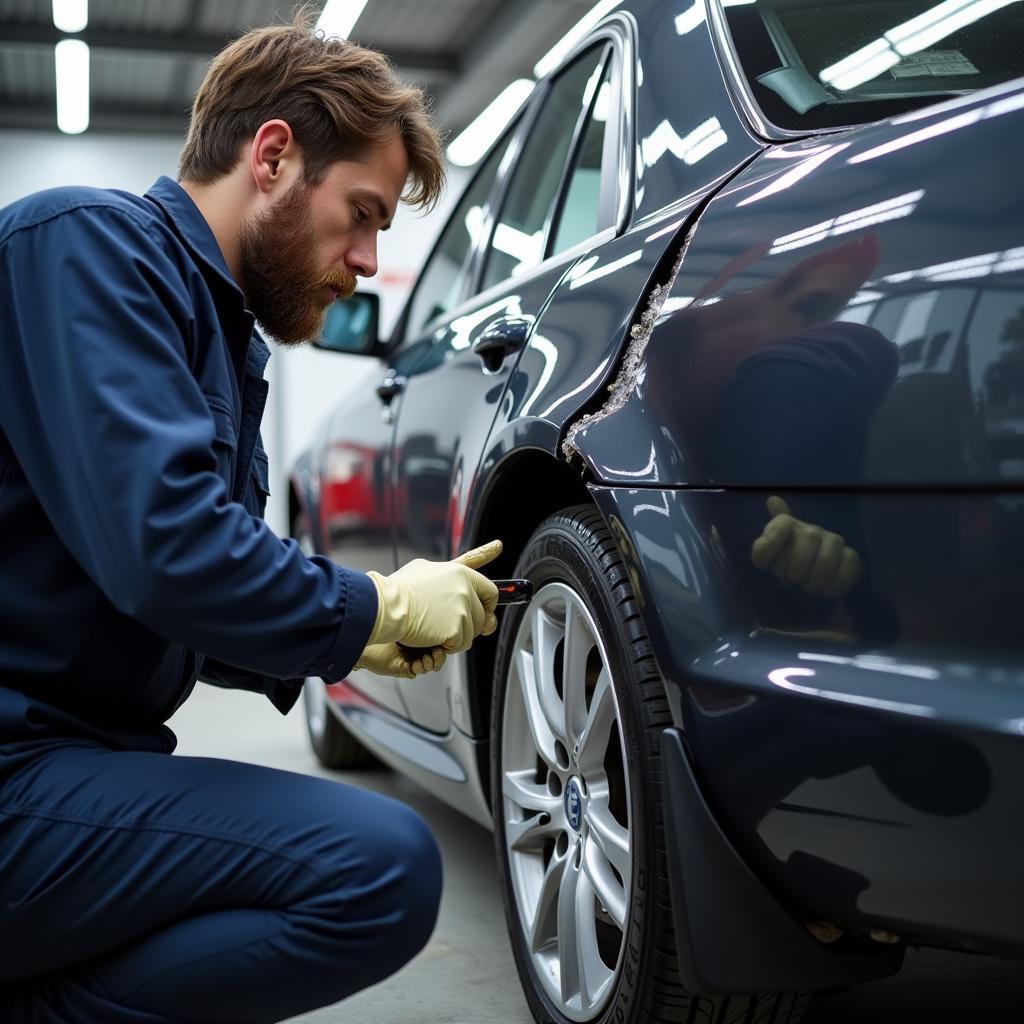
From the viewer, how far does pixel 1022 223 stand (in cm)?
110

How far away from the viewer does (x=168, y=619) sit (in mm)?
1221

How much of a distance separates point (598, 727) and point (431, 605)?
32cm

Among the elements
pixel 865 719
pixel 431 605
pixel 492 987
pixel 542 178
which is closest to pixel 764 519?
pixel 865 719

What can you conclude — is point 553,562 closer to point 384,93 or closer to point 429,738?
point 384,93

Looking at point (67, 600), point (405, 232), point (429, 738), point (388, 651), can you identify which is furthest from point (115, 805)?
point (405, 232)

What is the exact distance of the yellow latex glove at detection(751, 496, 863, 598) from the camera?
1.24 meters

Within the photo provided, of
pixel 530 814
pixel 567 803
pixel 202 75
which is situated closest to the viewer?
pixel 567 803

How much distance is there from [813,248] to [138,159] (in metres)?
11.2

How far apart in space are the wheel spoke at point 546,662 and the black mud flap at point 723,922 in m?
0.40

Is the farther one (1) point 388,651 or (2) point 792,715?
(1) point 388,651

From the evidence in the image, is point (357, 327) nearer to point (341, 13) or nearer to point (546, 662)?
point (546, 662)

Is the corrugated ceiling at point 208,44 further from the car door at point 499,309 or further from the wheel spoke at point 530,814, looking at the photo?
the wheel spoke at point 530,814

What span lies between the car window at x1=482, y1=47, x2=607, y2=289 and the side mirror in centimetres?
71

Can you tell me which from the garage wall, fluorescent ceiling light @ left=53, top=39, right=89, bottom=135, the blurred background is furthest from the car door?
the garage wall
